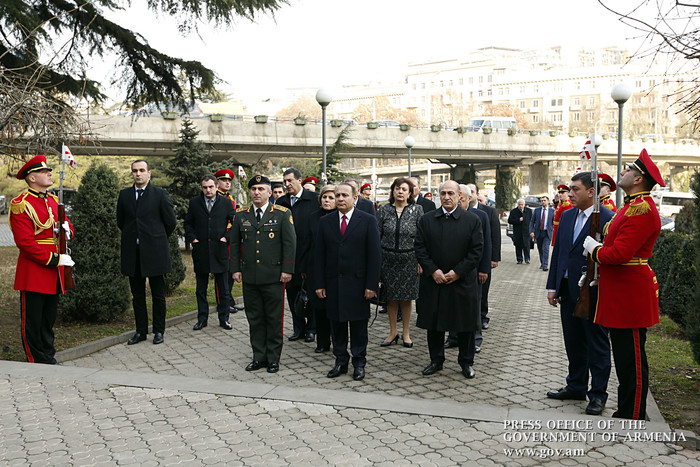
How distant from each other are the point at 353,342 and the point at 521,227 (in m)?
13.4

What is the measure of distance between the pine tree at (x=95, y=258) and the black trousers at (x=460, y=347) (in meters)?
4.34

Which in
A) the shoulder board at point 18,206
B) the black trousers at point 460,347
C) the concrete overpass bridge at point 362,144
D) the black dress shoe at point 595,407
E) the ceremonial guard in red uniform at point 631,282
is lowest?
the black dress shoe at point 595,407

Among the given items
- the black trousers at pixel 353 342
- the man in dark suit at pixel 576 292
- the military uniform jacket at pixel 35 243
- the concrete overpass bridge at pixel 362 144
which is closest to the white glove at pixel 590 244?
the man in dark suit at pixel 576 292

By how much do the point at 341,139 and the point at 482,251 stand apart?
674 inches

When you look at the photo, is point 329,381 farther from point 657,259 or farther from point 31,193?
point 657,259

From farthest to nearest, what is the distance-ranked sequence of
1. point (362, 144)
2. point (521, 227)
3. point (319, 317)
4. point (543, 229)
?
1. point (362, 144)
2. point (521, 227)
3. point (543, 229)
4. point (319, 317)

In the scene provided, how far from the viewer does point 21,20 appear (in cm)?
989

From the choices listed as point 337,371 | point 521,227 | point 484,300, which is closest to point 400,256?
point 484,300

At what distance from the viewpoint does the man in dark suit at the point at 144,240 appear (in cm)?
812

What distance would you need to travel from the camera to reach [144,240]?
8.13m

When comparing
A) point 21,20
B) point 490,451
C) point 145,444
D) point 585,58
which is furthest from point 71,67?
point 585,58

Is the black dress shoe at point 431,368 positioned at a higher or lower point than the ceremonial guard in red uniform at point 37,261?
lower

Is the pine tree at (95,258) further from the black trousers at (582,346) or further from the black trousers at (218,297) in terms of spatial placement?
the black trousers at (582,346)

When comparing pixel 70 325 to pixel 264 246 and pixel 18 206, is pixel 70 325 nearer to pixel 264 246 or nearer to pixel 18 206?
pixel 18 206
